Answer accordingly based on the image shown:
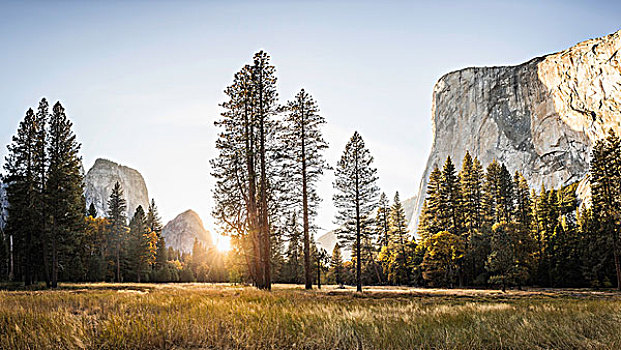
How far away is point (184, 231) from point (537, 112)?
150 meters

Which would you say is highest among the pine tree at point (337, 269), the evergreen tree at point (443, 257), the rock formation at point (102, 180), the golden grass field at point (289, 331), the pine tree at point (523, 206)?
the rock formation at point (102, 180)

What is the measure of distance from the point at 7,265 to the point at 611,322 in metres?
69.8

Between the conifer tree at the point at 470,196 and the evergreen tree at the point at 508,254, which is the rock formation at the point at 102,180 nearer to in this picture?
the conifer tree at the point at 470,196

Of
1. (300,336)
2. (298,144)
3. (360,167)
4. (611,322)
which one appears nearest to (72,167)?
(298,144)

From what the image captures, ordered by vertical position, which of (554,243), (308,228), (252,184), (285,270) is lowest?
(285,270)

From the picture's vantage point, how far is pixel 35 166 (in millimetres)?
28766

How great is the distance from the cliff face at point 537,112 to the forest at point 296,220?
2128 centimetres

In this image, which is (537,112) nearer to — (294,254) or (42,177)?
(294,254)

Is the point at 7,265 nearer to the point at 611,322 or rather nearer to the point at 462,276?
the point at 462,276

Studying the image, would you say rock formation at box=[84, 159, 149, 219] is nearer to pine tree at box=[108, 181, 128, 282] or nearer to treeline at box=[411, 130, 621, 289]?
pine tree at box=[108, 181, 128, 282]

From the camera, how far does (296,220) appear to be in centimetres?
2612

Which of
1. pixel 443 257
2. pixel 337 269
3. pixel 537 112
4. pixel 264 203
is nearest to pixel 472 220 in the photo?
pixel 443 257

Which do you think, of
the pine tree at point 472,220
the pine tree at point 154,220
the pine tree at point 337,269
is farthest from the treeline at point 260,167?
the pine tree at point 154,220

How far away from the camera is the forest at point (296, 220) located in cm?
2042
